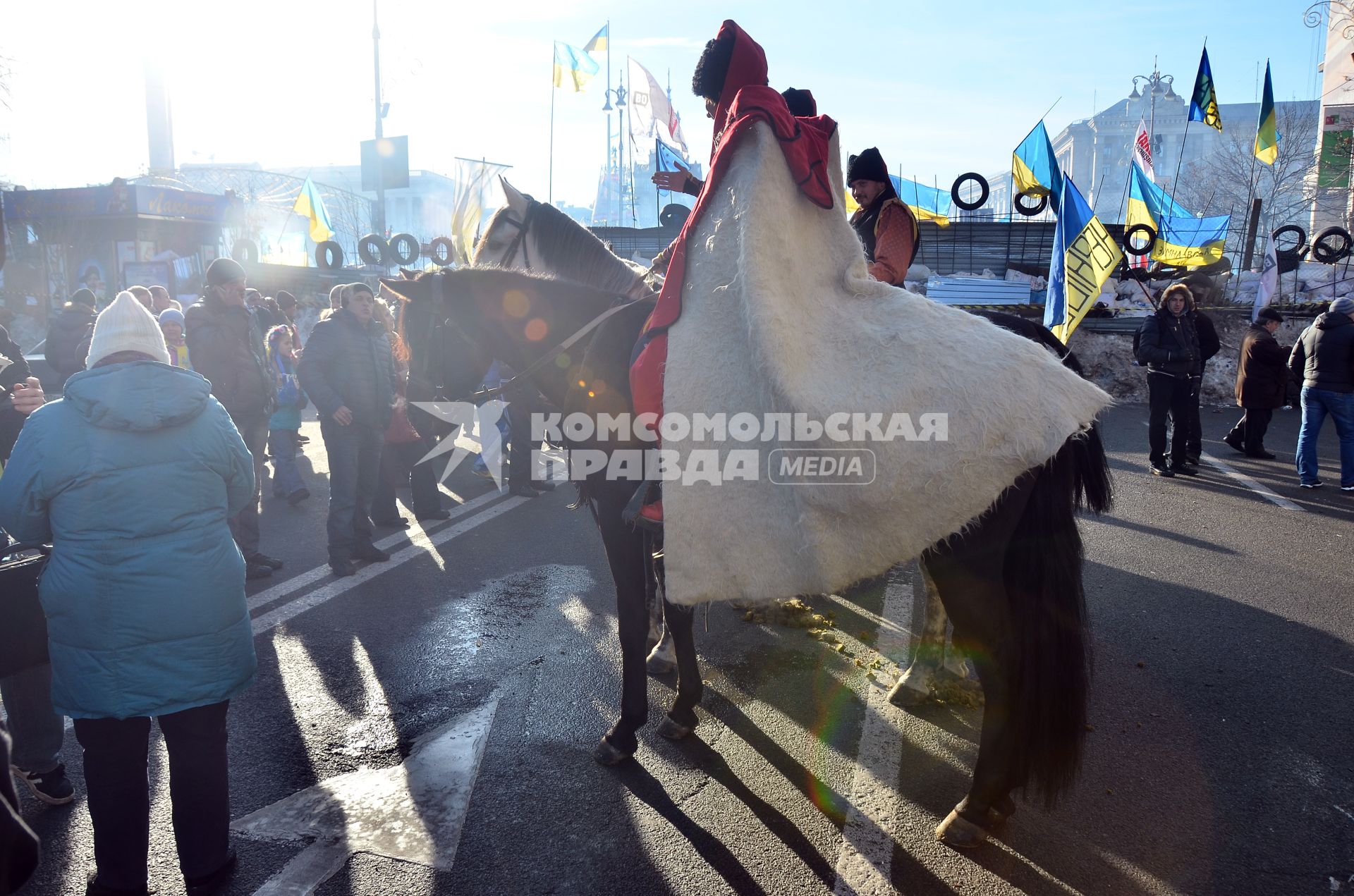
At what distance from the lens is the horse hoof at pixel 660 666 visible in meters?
4.33

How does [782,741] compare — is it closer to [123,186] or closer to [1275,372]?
[1275,372]

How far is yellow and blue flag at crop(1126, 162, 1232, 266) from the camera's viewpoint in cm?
1769

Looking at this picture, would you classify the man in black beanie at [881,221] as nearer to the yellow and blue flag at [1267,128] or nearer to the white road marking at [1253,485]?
the white road marking at [1253,485]

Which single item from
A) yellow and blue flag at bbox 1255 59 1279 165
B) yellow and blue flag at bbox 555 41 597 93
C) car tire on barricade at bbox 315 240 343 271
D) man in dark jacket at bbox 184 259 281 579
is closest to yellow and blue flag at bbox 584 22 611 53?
yellow and blue flag at bbox 555 41 597 93

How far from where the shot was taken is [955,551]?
2.85 meters

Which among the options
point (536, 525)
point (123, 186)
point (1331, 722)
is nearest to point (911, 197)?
point (536, 525)

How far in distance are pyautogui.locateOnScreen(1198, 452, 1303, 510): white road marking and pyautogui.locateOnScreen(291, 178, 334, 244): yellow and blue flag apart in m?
20.8

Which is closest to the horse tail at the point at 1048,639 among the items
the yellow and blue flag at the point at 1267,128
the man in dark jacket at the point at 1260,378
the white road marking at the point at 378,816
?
the white road marking at the point at 378,816

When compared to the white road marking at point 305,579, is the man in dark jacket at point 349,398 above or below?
above

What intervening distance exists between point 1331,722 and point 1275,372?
7.21 metres

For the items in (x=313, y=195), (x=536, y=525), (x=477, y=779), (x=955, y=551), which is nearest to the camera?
(x=955, y=551)

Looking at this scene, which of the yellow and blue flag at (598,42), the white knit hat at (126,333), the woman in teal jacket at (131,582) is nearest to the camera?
the woman in teal jacket at (131,582)

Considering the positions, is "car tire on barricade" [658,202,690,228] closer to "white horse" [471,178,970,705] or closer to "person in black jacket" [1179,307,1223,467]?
"person in black jacket" [1179,307,1223,467]

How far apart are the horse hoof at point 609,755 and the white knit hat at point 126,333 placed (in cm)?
221
